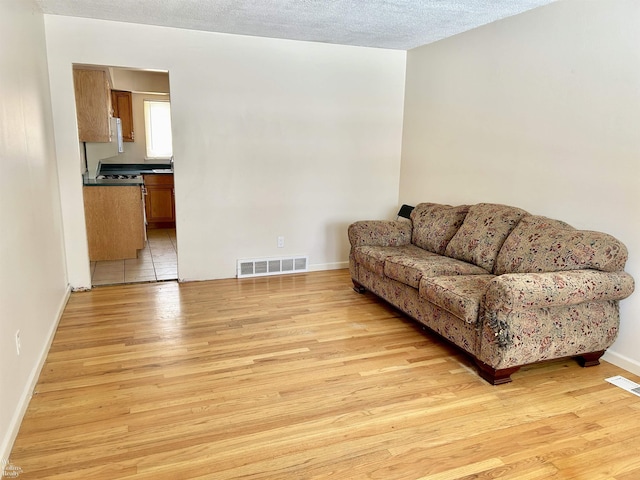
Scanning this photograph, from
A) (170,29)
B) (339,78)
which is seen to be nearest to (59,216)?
(170,29)

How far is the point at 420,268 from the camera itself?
3131mm

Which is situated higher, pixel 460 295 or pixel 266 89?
pixel 266 89

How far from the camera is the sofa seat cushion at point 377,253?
3.57m

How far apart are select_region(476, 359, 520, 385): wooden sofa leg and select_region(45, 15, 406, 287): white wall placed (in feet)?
8.48

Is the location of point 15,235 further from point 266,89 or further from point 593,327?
point 593,327

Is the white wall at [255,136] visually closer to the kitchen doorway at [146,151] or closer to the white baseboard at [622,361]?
the kitchen doorway at [146,151]

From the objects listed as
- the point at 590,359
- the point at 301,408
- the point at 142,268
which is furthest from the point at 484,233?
the point at 142,268

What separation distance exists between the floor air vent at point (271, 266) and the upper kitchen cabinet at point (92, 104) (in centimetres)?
204

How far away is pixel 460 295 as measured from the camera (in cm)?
263

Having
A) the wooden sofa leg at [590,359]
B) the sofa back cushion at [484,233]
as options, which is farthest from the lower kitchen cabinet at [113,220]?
the wooden sofa leg at [590,359]

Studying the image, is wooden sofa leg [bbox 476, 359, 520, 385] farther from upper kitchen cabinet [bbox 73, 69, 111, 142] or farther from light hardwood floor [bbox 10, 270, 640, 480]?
upper kitchen cabinet [bbox 73, 69, 111, 142]

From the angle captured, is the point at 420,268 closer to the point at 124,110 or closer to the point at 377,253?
the point at 377,253

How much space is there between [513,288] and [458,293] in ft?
1.33

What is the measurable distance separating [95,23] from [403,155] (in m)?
3.23
